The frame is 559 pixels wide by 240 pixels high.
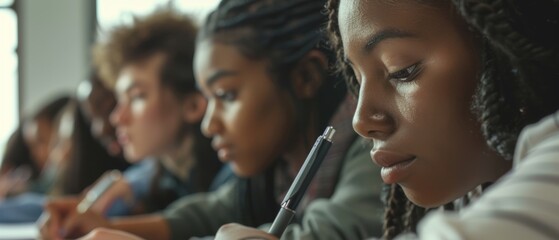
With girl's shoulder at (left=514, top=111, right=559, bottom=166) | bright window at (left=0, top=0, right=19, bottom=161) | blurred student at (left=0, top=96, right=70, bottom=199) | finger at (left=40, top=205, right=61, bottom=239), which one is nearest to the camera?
girl's shoulder at (left=514, top=111, right=559, bottom=166)

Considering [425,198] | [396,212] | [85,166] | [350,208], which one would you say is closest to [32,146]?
[85,166]

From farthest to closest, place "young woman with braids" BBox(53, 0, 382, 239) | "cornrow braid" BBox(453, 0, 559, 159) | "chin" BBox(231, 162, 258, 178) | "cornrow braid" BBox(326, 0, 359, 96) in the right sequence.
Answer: "chin" BBox(231, 162, 258, 178) < "young woman with braids" BBox(53, 0, 382, 239) < "cornrow braid" BBox(326, 0, 359, 96) < "cornrow braid" BBox(453, 0, 559, 159)

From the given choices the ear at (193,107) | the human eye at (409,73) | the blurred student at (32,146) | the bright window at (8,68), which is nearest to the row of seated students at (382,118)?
the human eye at (409,73)

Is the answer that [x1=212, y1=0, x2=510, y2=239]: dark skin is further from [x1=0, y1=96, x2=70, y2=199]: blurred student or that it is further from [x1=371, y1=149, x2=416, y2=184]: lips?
[x1=0, y1=96, x2=70, y2=199]: blurred student

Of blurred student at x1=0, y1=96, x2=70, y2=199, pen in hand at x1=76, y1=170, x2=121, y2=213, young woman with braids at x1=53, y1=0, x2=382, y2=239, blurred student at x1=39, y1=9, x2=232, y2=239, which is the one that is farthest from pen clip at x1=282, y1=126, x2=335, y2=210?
blurred student at x1=0, y1=96, x2=70, y2=199

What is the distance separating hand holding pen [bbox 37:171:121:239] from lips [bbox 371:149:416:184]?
63cm

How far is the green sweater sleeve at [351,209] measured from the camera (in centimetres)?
79

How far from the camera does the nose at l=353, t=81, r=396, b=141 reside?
0.54 metres

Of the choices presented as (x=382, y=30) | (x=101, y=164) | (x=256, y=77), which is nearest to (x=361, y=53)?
(x=382, y=30)

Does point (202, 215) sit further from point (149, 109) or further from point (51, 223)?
point (149, 109)

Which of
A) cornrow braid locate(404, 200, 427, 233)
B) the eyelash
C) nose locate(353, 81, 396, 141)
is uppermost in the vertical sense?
nose locate(353, 81, 396, 141)

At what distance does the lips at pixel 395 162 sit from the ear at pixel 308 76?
0.40 meters

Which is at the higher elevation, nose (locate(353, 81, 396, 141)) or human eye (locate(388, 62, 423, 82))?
human eye (locate(388, 62, 423, 82))

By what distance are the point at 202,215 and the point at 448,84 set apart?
2.28 ft
